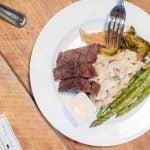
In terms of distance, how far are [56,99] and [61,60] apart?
5.2 inches

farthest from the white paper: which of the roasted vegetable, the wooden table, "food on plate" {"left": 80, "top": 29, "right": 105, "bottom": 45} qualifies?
the roasted vegetable

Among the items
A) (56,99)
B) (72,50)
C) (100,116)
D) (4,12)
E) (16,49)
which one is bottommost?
(100,116)

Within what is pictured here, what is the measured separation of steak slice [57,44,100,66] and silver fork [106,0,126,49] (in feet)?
0.19

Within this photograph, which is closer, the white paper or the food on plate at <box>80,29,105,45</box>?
the white paper

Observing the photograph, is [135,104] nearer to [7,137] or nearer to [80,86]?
[80,86]

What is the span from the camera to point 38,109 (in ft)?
4.70

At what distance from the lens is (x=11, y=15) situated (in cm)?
149

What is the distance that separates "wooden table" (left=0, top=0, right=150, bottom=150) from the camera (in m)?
1.42

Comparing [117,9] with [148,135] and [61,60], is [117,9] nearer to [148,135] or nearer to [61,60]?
[61,60]

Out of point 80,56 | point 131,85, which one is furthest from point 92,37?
point 131,85

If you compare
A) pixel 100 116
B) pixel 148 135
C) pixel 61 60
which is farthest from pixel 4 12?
pixel 148 135

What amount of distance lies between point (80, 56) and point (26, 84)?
Result: 0.20 metres

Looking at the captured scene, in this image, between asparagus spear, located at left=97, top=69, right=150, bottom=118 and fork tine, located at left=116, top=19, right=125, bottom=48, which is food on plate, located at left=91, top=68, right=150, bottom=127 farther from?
fork tine, located at left=116, top=19, right=125, bottom=48

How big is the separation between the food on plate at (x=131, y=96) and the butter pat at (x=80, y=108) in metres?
0.06
